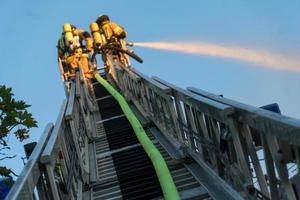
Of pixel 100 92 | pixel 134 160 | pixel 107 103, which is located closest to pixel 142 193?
pixel 134 160

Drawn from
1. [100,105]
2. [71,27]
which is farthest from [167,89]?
[71,27]

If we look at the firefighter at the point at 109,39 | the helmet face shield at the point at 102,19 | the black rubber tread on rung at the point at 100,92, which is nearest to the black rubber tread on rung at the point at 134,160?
the black rubber tread on rung at the point at 100,92

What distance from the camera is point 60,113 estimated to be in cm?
677

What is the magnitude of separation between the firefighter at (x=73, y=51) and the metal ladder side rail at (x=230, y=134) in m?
10.7

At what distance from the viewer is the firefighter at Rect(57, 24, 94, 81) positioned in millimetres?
18781

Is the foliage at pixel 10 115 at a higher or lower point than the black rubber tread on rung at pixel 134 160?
higher

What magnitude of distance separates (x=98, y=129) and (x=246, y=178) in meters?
6.65

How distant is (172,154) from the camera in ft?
23.6

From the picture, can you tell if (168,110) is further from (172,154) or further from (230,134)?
(230,134)

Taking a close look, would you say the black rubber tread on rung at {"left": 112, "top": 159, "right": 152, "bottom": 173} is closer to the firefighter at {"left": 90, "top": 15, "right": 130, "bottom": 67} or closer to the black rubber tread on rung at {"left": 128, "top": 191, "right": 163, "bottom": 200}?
the black rubber tread on rung at {"left": 128, "top": 191, "right": 163, "bottom": 200}

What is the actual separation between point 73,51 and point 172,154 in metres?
12.4

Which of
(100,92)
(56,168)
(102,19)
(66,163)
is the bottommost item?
(100,92)

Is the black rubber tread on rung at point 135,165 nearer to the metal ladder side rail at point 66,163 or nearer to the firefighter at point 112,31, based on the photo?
the metal ladder side rail at point 66,163

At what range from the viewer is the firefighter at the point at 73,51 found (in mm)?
18781
